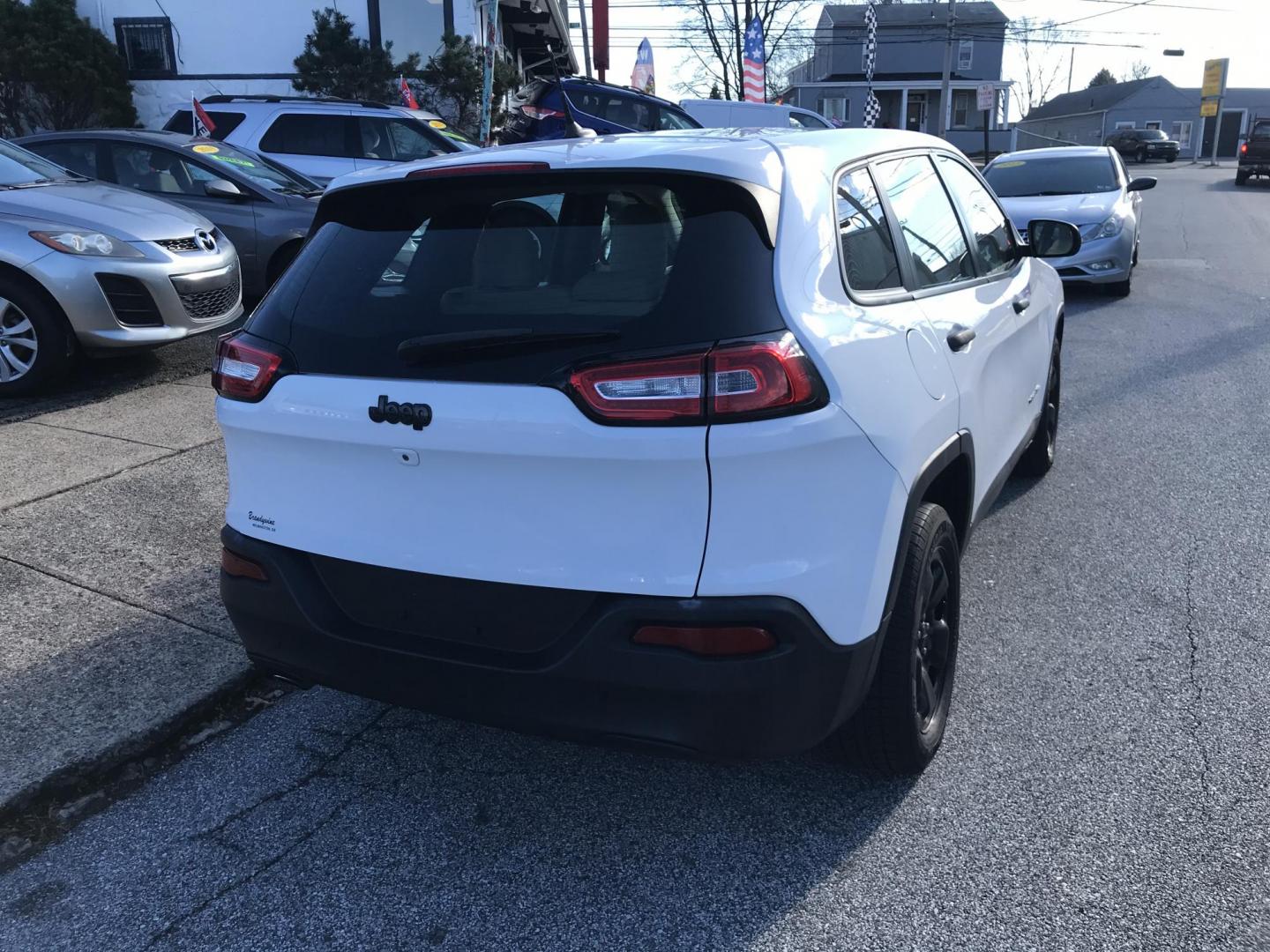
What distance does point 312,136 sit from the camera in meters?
12.4

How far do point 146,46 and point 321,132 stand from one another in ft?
41.0

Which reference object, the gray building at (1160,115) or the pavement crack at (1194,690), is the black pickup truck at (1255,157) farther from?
the gray building at (1160,115)

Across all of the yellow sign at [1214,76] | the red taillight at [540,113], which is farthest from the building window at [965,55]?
the red taillight at [540,113]

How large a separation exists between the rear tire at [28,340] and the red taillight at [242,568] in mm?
4528

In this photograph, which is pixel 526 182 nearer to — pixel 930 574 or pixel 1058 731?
pixel 930 574

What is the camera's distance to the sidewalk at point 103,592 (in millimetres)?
3264

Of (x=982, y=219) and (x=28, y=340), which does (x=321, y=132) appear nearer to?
(x=28, y=340)

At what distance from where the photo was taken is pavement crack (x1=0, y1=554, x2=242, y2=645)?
12.6 ft

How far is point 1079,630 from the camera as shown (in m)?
3.96

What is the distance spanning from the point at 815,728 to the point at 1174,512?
3.49 m

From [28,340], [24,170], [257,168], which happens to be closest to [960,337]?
[28,340]

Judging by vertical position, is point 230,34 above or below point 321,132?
above

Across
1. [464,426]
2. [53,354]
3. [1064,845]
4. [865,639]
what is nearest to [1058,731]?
[1064,845]

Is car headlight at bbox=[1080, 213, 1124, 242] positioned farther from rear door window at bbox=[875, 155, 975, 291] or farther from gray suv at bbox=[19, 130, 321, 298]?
rear door window at bbox=[875, 155, 975, 291]
